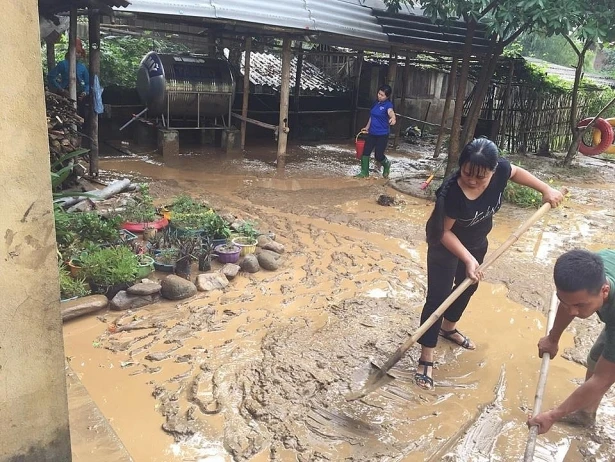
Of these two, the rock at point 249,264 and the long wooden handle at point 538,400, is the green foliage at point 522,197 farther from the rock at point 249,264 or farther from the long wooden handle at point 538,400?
the long wooden handle at point 538,400

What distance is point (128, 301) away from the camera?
4148 millimetres

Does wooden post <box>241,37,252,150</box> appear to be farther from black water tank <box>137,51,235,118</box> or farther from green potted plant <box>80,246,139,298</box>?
green potted plant <box>80,246,139,298</box>

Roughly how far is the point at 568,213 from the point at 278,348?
6.32 metres

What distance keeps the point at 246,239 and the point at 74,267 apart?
1714 mm

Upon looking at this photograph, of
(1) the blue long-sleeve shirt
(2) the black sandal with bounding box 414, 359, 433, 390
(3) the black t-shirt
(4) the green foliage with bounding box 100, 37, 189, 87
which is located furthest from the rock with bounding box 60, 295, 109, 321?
(4) the green foliage with bounding box 100, 37, 189, 87

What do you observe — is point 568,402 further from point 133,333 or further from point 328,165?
point 328,165

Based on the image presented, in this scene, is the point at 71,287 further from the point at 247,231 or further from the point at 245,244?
the point at 247,231

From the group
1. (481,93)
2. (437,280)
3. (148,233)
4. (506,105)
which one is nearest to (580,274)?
(437,280)

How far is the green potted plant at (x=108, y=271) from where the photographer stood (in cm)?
420

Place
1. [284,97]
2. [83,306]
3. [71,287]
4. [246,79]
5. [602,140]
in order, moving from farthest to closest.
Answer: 1. [246,79]
2. [602,140]
3. [284,97]
4. [71,287]
5. [83,306]

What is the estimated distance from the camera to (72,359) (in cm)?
341

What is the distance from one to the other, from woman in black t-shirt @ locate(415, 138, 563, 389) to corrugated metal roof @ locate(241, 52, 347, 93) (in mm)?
10507

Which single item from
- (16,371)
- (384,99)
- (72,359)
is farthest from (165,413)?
(384,99)

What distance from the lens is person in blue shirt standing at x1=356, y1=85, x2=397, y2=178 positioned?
28.9ft
